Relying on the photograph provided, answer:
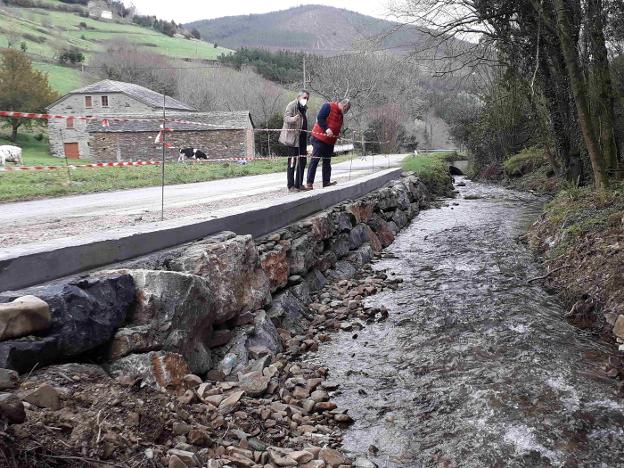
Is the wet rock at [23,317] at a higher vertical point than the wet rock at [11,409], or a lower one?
higher

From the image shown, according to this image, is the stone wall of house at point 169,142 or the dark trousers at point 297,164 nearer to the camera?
the dark trousers at point 297,164

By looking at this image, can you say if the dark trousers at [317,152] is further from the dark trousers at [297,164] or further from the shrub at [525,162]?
the shrub at [525,162]

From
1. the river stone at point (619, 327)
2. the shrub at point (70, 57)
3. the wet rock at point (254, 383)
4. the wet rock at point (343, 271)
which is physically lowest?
the wet rock at point (343, 271)

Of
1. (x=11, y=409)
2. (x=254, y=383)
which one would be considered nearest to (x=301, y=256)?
(x=254, y=383)

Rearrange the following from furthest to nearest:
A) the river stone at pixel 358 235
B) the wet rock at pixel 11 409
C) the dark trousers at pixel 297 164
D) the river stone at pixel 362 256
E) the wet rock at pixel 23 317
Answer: the river stone at pixel 358 235 → the dark trousers at pixel 297 164 → the river stone at pixel 362 256 → the wet rock at pixel 23 317 → the wet rock at pixel 11 409

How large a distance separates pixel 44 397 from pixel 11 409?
1.14 ft

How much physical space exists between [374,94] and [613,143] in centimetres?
4934

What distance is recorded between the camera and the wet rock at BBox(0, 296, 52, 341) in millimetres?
3316

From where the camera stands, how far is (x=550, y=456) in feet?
13.6

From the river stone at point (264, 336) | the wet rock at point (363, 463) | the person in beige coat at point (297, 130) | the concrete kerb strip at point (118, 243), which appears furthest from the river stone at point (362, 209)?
the wet rock at point (363, 463)

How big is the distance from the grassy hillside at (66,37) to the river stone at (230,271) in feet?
224

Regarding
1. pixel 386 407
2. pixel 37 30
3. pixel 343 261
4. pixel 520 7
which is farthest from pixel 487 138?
pixel 37 30

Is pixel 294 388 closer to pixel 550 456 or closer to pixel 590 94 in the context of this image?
pixel 550 456

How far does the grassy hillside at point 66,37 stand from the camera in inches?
3009
